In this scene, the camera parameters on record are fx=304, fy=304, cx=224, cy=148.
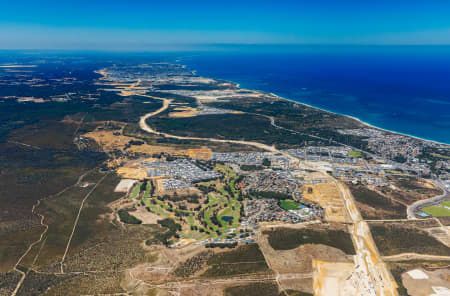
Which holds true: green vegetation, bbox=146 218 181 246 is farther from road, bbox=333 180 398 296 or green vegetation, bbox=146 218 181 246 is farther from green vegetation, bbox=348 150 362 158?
green vegetation, bbox=348 150 362 158

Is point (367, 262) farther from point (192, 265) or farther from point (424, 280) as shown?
point (192, 265)

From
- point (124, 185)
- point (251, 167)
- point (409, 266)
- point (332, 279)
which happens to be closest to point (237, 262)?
point (332, 279)

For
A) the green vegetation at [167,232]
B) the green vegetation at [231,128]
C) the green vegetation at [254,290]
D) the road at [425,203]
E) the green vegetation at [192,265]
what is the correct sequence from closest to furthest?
the green vegetation at [254,290] → the green vegetation at [192,265] → the green vegetation at [167,232] → the road at [425,203] → the green vegetation at [231,128]

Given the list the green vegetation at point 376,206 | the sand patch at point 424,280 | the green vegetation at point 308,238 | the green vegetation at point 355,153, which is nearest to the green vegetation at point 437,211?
the green vegetation at point 376,206

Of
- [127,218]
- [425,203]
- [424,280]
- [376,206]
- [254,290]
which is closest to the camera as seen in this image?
[254,290]

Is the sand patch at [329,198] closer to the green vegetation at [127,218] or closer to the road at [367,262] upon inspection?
the road at [367,262]

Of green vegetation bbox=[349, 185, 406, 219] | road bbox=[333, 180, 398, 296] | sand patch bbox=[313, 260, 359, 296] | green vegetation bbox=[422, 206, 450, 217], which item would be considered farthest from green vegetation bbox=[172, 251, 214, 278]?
green vegetation bbox=[422, 206, 450, 217]
